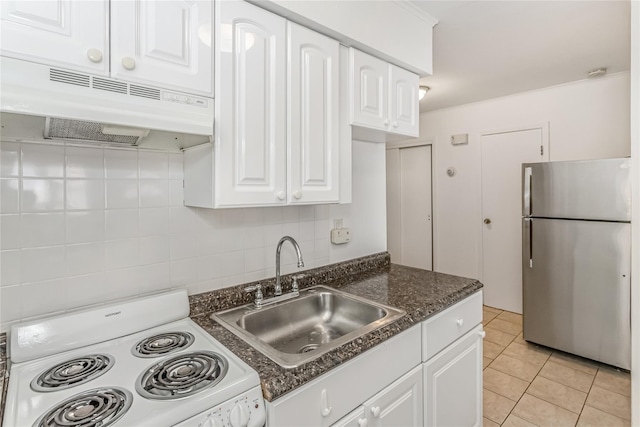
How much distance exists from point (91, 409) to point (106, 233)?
62 cm

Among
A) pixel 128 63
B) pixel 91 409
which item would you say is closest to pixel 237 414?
pixel 91 409

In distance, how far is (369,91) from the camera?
1646 mm

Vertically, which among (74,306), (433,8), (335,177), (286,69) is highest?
(433,8)

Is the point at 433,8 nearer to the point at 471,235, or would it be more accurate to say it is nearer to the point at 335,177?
the point at 335,177

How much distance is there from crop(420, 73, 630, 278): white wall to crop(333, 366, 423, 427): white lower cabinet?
9.26 feet

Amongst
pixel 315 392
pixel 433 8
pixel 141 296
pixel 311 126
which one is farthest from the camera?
pixel 433 8

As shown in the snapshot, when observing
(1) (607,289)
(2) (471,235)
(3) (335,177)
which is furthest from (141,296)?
(2) (471,235)

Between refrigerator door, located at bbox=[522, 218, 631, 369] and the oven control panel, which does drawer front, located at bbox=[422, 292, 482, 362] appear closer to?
the oven control panel

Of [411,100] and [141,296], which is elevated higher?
[411,100]

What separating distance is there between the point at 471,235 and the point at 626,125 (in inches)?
66.4

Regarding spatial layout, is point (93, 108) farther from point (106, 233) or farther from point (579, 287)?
point (579, 287)

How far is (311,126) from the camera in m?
1.39

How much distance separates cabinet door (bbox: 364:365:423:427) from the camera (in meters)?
1.15

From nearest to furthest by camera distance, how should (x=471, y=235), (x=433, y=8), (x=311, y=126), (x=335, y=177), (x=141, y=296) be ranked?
(x=141, y=296) → (x=311, y=126) → (x=335, y=177) → (x=433, y=8) → (x=471, y=235)
